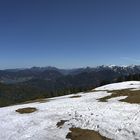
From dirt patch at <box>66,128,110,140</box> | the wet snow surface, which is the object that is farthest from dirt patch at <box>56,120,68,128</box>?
dirt patch at <box>66,128,110,140</box>

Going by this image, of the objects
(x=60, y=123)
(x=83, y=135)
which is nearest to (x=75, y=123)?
(x=60, y=123)

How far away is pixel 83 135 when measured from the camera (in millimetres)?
26688

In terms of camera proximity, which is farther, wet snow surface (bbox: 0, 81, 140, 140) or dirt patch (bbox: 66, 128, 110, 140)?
wet snow surface (bbox: 0, 81, 140, 140)

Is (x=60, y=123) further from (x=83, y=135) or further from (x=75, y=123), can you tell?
(x=83, y=135)

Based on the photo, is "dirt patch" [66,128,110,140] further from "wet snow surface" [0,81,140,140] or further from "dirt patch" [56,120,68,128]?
"dirt patch" [56,120,68,128]

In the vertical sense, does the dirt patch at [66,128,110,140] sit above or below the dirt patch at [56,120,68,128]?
below

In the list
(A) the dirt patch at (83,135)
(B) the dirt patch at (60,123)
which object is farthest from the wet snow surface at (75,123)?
(A) the dirt patch at (83,135)

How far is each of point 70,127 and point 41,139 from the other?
13.3ft

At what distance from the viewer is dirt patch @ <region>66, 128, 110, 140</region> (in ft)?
85.1

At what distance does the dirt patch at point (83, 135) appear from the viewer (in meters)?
25.9

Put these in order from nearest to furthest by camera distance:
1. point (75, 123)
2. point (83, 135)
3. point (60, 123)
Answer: point (83, 135) → point (75, 123) → point (60, 123)

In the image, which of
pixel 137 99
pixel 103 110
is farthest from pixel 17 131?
pixel 137 99

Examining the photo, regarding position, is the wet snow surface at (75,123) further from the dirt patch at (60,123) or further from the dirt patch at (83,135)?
the dirt patch at (83,135)

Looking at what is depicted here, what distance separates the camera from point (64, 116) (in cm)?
3419
